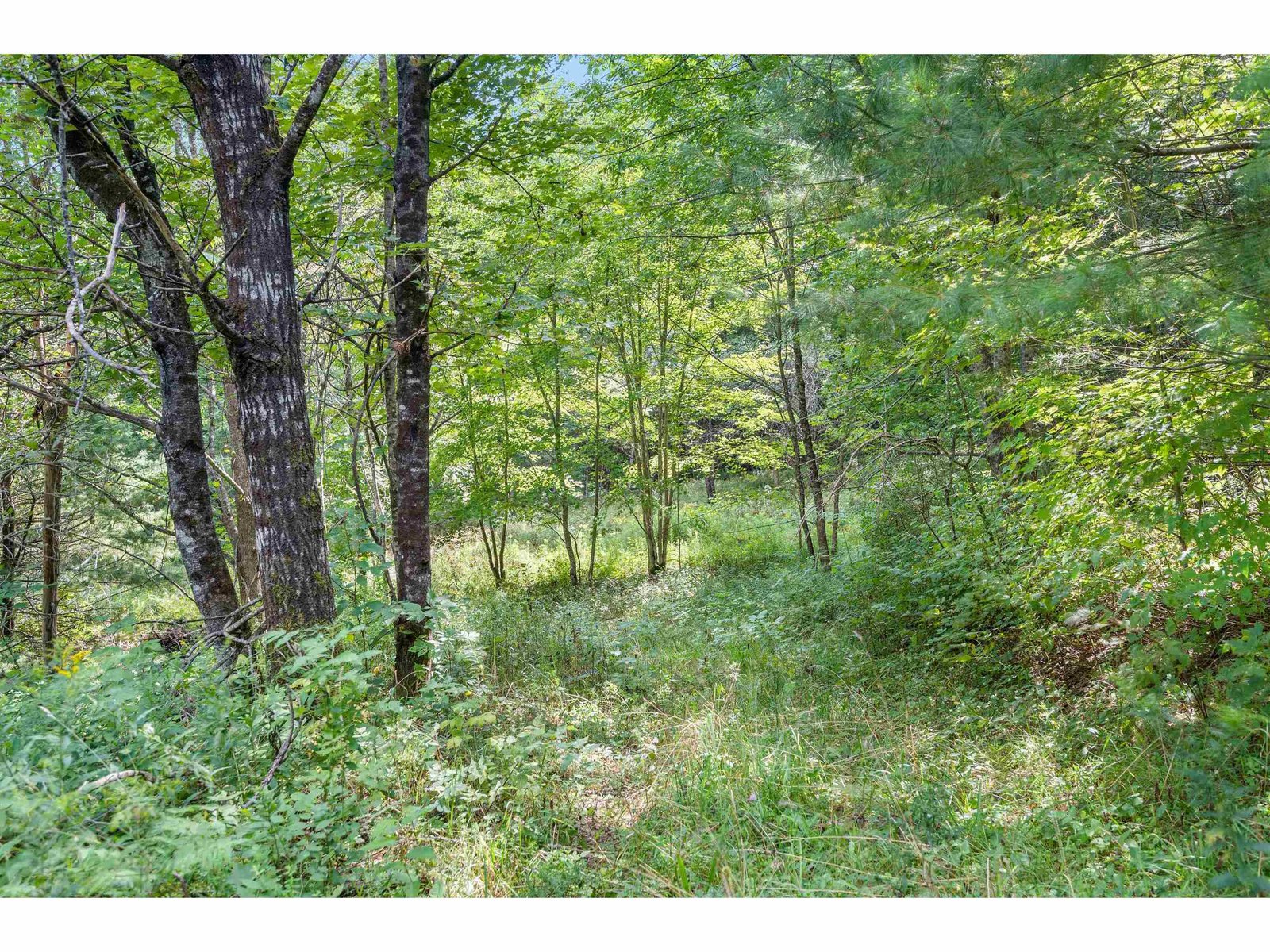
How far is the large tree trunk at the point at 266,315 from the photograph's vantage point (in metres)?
2.60

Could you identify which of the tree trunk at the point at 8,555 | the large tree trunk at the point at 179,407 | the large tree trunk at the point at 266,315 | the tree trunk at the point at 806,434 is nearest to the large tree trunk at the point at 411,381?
the large tree trunk at the point at 266,315

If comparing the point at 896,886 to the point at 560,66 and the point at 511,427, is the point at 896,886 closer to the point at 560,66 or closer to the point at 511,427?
the point at 560,66

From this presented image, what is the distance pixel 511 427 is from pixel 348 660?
736 centimetres

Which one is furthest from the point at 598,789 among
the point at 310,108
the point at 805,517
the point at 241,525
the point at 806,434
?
the point at 806,434

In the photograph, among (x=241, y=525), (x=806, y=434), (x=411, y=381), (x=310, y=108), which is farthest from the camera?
(x=806, y=434)

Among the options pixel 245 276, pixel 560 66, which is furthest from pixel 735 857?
pixel 560 66

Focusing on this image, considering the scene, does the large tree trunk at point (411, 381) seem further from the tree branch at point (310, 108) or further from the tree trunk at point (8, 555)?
the tree trunk at point (8, 555)

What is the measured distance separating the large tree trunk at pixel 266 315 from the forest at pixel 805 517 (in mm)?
18

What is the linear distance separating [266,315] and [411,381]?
2.73 feet

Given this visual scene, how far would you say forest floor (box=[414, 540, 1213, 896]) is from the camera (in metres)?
2.15

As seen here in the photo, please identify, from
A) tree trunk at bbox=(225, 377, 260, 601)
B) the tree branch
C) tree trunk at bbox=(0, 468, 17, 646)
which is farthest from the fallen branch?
tree trunk at bbox=(0, 468, 17, 646)

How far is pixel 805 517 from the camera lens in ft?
15.0

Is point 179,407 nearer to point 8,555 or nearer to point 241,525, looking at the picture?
point 241,525
